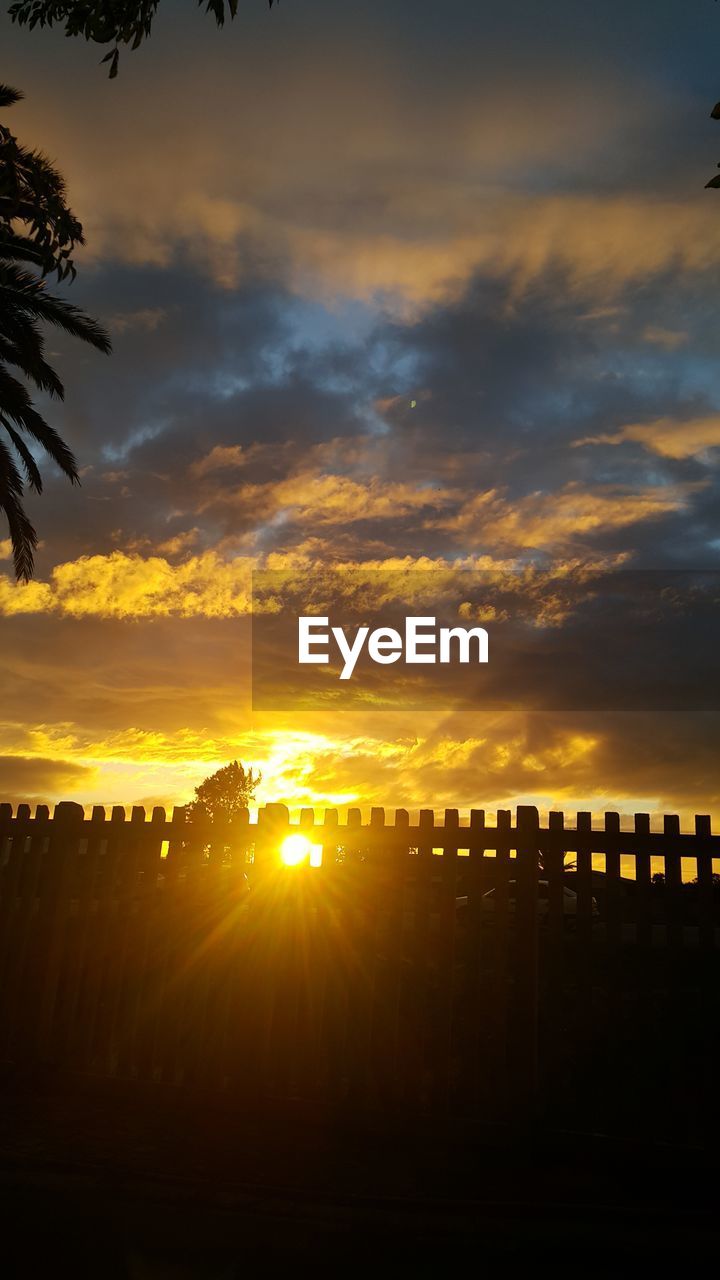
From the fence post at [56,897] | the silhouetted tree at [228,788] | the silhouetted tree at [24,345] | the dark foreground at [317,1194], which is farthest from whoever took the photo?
the silhouetted tree at [228,788]

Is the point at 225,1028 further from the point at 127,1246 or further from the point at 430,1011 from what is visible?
the point at 127,1246

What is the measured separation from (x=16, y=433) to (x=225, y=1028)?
15.3 m

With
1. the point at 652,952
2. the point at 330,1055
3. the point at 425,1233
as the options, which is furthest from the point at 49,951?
the point at 652,952

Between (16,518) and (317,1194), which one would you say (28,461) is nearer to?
(16,518)

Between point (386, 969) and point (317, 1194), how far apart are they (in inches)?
73.7

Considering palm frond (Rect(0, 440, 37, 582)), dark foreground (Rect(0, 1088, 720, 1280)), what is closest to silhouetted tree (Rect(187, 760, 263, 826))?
palm frond (Rect(0, 440, 37, 582))

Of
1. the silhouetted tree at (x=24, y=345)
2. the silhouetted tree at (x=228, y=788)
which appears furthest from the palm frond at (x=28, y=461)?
the silhouetted tree at (x=228, y=788)

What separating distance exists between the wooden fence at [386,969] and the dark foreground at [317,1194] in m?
0.24

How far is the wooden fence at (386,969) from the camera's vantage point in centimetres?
658

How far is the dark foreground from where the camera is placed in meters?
4.62

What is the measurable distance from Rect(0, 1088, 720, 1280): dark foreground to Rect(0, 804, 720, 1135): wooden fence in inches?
9.4

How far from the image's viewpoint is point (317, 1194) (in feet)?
17.6

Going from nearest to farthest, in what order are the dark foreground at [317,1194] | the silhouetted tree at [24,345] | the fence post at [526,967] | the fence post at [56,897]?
the dark foreground at [317,1194] < the fence post at [526,967] < the fence post at [56,897] < the silhouetted tree at [24,345]

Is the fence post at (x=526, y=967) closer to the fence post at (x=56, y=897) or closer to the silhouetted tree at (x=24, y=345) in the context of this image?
the fence post at (x=56, y=897)
